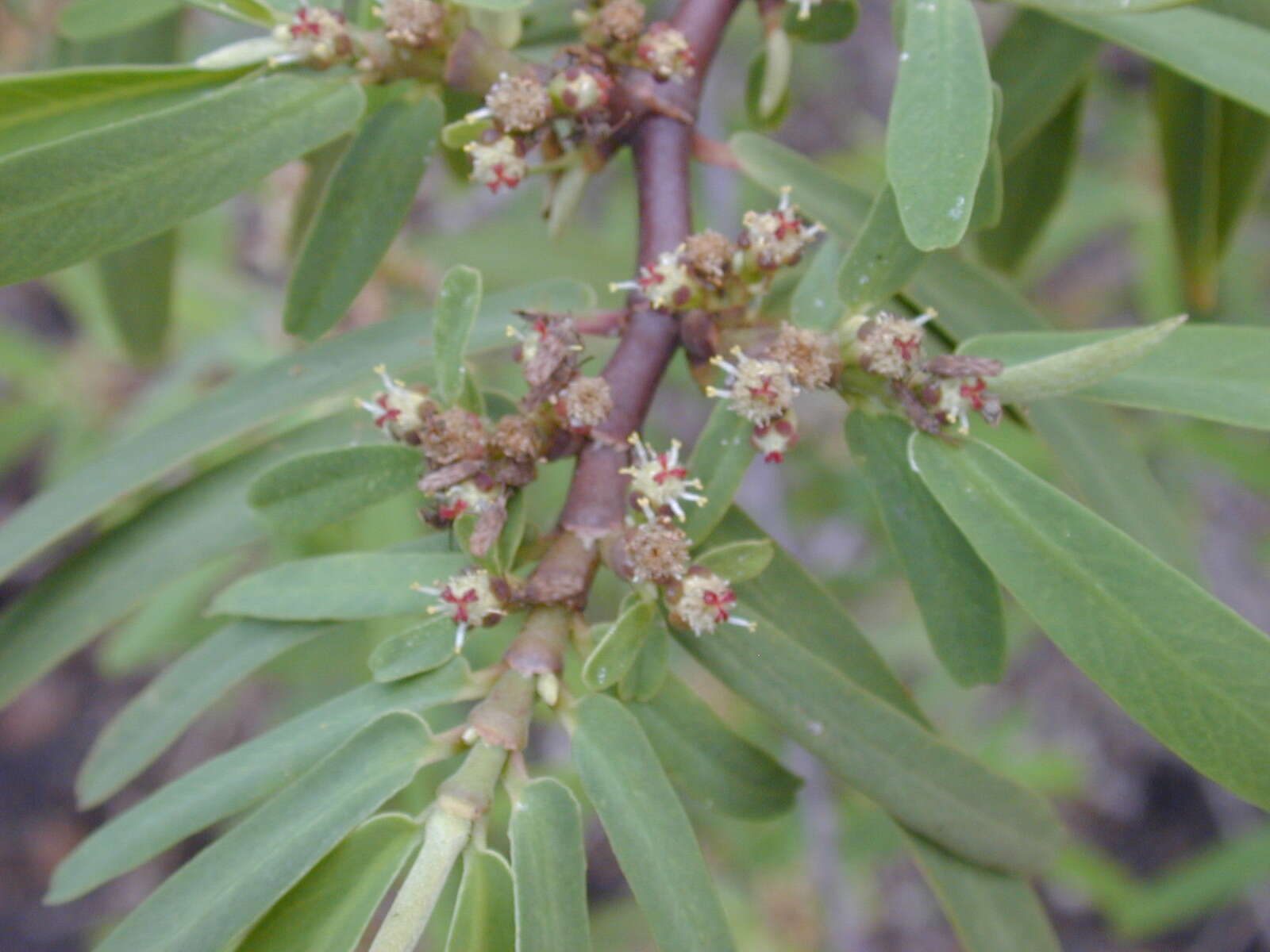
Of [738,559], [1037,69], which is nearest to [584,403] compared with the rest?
[738,559]

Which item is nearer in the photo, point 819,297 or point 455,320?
point 455,320

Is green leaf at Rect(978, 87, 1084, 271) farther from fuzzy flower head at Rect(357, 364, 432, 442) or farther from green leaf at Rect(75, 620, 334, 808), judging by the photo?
green leaf at Rect(75, 620, 334, 808)

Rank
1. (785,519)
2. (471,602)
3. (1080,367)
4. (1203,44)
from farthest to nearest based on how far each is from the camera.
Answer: (785,519) < (1203,44) < (471,602) < (1080,367)

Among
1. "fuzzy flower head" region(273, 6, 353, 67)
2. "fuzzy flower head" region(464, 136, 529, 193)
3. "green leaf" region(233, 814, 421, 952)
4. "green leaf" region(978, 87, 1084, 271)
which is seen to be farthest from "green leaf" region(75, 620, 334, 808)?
"green leaf" region(978, 87, 1084, 271)

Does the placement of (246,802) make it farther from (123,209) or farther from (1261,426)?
(1261,426)

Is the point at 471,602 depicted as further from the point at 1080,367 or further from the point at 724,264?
the point at 1080,367

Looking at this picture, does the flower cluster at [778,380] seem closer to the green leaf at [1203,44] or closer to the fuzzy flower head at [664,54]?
the fuzzy flower head at [664,54]

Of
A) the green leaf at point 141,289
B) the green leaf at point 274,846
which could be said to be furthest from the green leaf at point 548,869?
the green leaf at point 141,289
